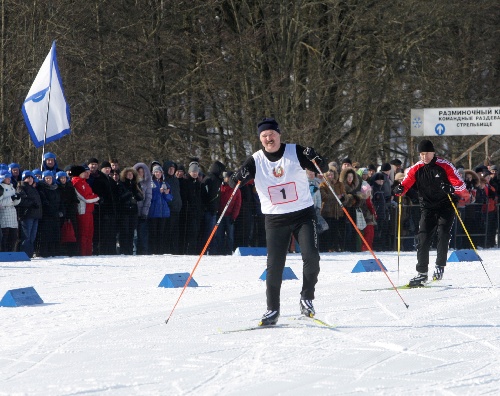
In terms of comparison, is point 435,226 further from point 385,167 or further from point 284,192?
point 385,167

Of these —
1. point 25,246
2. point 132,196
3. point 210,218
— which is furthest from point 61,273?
point 210,218

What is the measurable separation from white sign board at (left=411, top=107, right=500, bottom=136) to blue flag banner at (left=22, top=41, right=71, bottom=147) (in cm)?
1018

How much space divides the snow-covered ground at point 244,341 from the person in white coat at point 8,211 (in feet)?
7.65

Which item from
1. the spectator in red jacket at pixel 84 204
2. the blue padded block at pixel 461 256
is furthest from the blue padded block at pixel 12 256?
the blue padded block at pixel 461 256

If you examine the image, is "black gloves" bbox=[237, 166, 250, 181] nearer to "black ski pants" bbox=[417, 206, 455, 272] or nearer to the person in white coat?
"black ski pants" bbox=[417, 206, 455, 272]

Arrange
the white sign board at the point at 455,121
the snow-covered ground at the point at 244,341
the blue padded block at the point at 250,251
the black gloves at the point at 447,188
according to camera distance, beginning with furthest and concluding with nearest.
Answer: the white sign board at the point at 455,121 < the blue padded block at the point at 250,251 < the black gloves at the point at 447,188 < the snow-covered ground at the point at 244,341

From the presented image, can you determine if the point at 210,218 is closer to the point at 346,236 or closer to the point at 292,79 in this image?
the point at 346,236

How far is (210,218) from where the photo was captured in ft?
61.1

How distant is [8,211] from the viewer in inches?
620

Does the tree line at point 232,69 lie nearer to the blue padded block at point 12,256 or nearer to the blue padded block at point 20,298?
the blue padded block at point 12,256

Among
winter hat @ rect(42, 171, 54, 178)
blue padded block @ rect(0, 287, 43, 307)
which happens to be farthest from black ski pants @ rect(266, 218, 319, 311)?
winter hat @ rect(42, 171, 54, 178)

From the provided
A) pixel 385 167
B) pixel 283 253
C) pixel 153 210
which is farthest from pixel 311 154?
pixel 385 167

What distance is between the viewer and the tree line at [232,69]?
25375mm

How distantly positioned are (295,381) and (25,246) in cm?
1061
